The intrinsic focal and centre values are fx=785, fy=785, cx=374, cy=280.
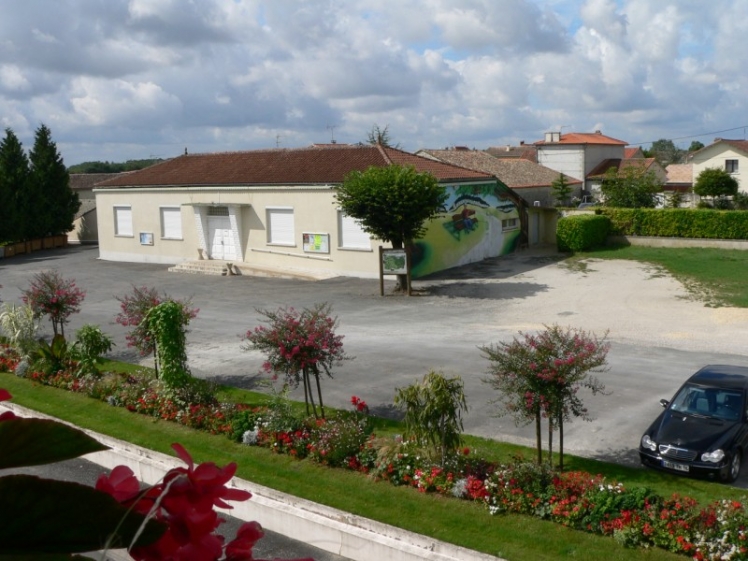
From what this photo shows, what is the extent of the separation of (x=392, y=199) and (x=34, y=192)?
30.1 meters

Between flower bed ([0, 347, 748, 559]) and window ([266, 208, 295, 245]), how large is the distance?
769 inches

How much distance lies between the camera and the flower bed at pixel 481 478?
9.02 m

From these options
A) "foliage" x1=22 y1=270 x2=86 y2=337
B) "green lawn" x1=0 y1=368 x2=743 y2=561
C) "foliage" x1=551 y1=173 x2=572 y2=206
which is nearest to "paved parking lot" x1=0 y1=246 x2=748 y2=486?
"green lawn" x1=0 y1=368 x2=743 y2=561

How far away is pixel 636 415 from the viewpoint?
14.3 metres

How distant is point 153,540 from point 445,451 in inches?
403

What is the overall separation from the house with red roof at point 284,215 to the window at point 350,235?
0.04 metres

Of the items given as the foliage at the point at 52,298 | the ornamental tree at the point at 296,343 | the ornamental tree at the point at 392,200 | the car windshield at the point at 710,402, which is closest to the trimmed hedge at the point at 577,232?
the ornamental tree at the point at 392,200

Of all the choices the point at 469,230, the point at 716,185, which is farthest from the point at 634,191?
the point at 716,185

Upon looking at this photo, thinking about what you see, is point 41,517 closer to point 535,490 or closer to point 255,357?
point 535,490

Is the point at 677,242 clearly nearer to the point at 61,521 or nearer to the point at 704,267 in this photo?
the point at 704,267

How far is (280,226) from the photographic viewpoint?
3506cm

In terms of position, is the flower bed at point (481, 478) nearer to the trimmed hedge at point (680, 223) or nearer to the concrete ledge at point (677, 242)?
the concrete ledge at point (677, 242)

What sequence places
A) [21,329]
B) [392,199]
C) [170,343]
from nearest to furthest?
[170,343], [21,329], [392,199]

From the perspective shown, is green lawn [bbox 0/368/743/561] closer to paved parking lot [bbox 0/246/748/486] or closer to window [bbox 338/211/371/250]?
paved parking lot [bbox 0/246/748/486]
